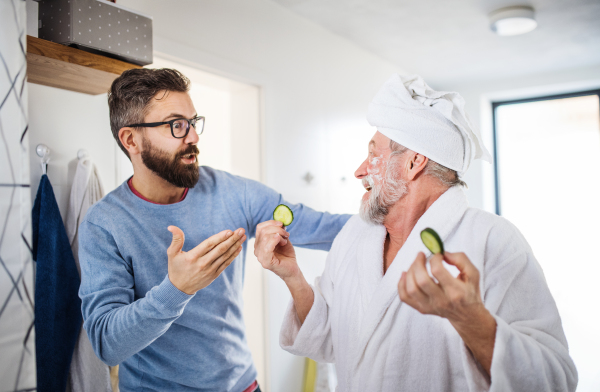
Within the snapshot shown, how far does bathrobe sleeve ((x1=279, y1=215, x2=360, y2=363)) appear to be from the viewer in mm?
1319

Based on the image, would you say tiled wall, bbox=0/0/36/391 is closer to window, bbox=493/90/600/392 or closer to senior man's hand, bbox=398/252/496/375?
senior man's hand, bbox=398/252/496/375

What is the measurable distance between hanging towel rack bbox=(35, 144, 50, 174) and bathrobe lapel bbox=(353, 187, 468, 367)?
1179mm

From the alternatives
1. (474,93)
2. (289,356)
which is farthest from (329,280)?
(474,93)

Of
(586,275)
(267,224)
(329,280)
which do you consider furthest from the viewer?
(586,275)

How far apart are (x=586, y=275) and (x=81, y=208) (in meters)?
5.27

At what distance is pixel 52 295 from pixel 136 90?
29.5 inches

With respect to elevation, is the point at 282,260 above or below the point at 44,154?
below

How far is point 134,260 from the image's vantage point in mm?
1371

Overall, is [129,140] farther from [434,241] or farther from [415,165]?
[434,241]

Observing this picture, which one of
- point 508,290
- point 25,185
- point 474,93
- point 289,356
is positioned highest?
point 474,93

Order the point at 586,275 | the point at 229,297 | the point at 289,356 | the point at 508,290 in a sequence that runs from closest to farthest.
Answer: the point at 508,290
the point at 229,297
the point at 289,356
the point at 586,275

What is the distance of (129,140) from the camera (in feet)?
4.74

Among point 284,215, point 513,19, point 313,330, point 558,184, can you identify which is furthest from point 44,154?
point 558,184

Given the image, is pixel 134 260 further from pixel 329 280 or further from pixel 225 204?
pixel 329 280
